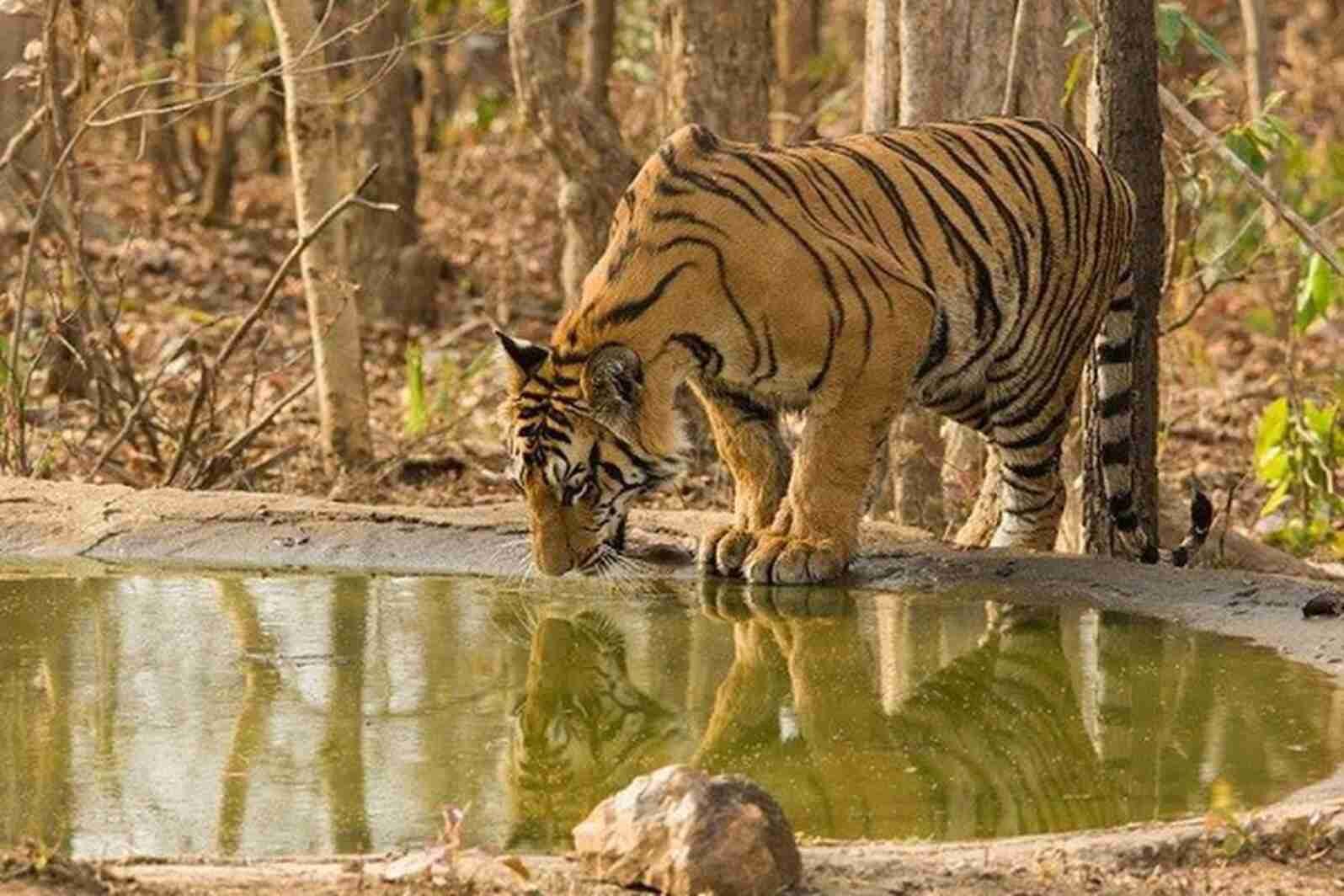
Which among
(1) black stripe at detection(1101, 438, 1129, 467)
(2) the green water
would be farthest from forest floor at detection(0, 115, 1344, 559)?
(2) the green water

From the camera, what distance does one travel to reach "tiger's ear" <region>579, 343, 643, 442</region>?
22.2 ft

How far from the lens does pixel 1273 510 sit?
10219 millimetres

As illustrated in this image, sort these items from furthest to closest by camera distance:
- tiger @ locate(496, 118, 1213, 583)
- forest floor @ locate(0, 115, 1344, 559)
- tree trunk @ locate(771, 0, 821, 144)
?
tree trunk @ locate(771, 0, 821, 144) → forest floor @ locate(0, 115, 1344, 559) → tiger @ locate(496, 118, 1213, 583)

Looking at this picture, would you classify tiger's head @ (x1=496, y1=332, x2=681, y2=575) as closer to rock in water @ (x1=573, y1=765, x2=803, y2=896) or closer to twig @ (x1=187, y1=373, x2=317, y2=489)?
twig @ (x1=187, y1=373, x2=317, y2=489)

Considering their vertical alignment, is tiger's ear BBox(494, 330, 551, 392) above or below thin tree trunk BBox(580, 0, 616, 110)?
below

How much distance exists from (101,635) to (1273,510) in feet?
17.3

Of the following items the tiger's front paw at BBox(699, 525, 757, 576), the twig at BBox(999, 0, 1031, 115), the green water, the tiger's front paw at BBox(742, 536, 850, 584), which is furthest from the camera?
the twig at BBox(999, 0, 1031, 115)

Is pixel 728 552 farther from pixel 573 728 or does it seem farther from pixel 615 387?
pixel 573 728

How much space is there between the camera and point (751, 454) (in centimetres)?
746

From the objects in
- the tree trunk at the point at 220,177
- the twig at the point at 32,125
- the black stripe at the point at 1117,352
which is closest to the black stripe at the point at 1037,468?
the black stripe at the point at 1117,352

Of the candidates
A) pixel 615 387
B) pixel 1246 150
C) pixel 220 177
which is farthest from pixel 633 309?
pixel 220 177

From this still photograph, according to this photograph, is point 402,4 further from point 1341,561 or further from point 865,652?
point 865,652

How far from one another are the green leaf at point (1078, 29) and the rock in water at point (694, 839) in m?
4.20

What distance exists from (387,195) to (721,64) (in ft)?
12.2
